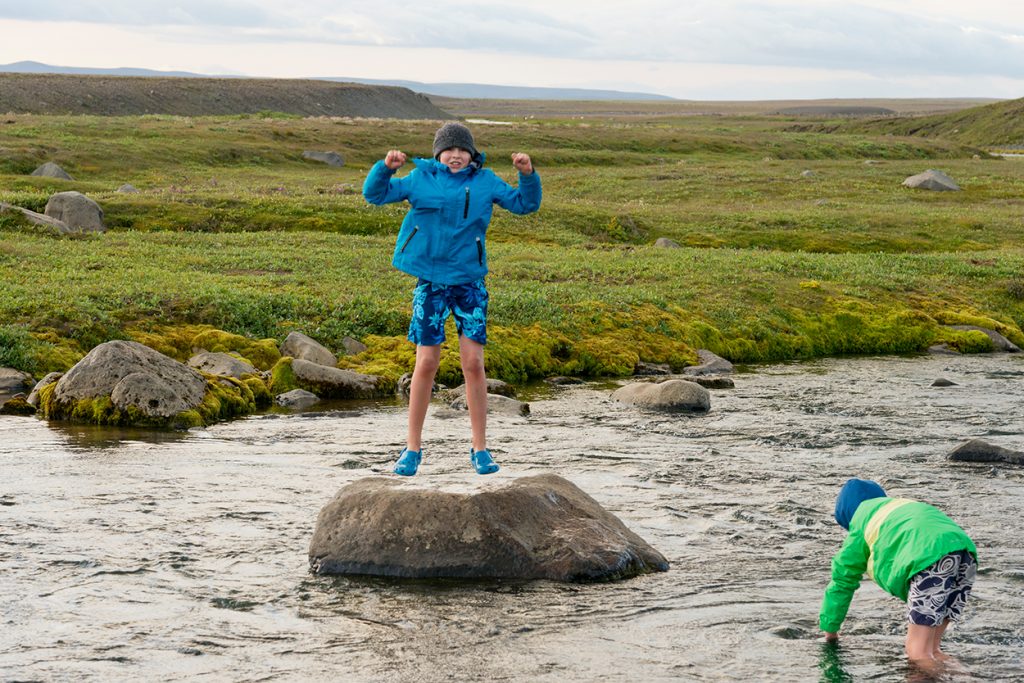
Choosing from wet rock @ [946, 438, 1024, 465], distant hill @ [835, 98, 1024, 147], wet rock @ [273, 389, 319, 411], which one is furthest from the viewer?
distant hill @ [835, 98, 1024, 147]

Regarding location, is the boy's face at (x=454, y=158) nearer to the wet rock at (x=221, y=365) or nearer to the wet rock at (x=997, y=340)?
the wet rock at (x=221, y=365)

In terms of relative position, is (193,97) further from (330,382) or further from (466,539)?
(466,539)

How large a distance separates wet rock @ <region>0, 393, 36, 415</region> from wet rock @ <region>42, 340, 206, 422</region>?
1.54 feet

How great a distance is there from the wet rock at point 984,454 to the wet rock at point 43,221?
27784 millimetres

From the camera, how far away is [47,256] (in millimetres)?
32094

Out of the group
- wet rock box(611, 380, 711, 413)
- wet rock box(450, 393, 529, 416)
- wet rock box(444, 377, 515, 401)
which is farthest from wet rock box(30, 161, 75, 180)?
wet rock box(611, 380, 711, 413)

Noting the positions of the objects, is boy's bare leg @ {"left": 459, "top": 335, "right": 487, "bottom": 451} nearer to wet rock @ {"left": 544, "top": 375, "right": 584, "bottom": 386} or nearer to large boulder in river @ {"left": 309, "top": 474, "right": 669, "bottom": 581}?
large boulder in river @ {"left": 309, "top": 474, "right": 669, "bottom": 581}

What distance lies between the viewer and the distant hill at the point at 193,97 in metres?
139

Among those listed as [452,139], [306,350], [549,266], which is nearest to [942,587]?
[452,139]

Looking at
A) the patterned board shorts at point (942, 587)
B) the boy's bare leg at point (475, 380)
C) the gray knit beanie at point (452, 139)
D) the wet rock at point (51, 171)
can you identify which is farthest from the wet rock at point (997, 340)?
the wet rock at point (51, 171)

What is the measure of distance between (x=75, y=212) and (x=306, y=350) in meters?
18.4

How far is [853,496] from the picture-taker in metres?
10.5

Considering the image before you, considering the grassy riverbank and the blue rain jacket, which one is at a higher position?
the blue rain jacket

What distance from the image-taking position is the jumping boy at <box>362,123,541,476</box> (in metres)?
13.2
